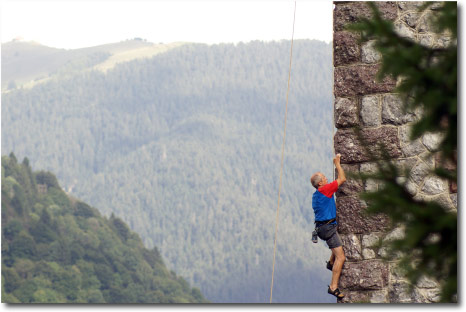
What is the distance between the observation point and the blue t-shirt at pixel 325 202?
5.85 meters

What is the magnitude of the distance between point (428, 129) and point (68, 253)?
7954 cm

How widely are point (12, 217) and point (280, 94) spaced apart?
79692 mm

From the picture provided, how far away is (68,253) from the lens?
80.2 meters

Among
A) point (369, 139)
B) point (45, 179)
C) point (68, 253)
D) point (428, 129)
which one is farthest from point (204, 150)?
point (428, 129)

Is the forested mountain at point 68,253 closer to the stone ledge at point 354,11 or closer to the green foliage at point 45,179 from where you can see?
the green foliage at point 45,179

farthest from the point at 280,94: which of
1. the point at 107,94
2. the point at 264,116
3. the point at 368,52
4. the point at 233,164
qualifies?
the point at 368,52

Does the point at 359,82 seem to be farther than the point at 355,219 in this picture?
Yes

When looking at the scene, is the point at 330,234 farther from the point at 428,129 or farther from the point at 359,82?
the point at 428,129

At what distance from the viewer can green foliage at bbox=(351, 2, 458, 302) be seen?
2742mm

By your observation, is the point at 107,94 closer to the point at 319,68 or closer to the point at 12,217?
the point at 319,68

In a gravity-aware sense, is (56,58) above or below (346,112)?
below

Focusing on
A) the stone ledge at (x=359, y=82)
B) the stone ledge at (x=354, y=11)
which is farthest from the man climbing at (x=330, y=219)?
the stone ledge at (x=354, y=11)

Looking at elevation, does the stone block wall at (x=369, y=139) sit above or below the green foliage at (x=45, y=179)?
above

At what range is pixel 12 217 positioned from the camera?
75812mm
